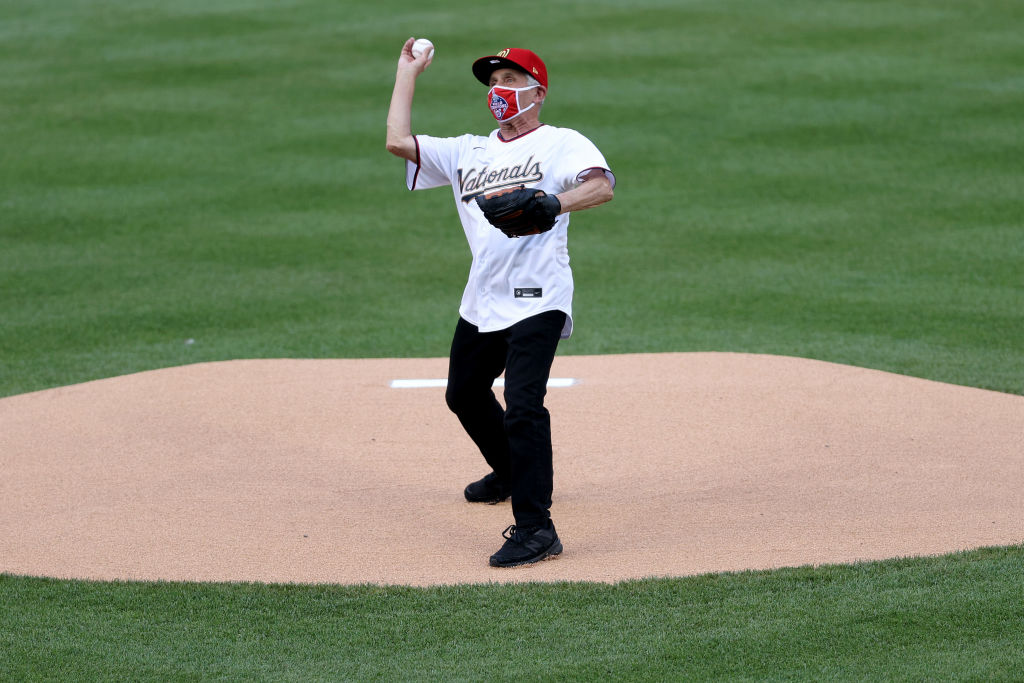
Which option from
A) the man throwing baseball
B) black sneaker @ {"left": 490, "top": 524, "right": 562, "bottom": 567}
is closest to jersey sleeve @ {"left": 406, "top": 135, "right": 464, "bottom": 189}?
the man throwing baseball

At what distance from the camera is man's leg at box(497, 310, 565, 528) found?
5.33 m

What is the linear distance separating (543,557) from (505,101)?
1.97 meters

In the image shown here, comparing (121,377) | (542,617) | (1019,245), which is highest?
(542,617)

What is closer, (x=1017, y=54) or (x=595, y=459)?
(x=595, y=459)

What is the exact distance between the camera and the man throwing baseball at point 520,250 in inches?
210

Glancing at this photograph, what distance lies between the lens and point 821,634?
4.48 m

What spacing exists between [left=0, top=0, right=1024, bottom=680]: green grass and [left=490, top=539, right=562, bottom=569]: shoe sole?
30 cm

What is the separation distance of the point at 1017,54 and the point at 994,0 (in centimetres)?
325

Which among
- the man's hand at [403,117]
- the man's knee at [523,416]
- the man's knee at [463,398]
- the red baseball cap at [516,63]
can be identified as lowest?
the man's knee at [463,398]

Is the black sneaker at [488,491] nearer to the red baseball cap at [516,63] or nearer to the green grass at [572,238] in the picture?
the green grass at [572,238]

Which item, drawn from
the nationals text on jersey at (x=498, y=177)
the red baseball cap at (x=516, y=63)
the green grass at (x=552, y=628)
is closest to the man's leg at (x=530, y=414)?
the green grass at (x=552, y=628)

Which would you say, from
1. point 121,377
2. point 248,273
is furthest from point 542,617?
point 248,273

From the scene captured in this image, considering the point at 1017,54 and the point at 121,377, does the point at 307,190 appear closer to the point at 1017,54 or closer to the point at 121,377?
the point at 121,377

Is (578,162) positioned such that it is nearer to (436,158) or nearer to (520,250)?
(520,250)
